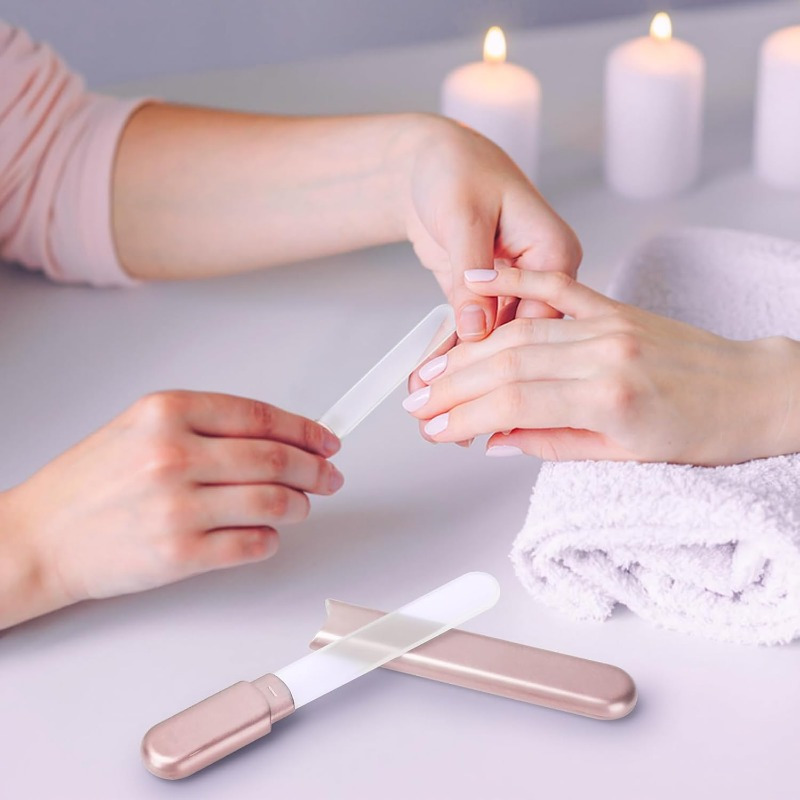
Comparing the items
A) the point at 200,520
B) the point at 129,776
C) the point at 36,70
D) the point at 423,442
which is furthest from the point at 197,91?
the point at 129,776

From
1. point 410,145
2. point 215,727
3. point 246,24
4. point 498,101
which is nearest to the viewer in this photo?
point 215,727

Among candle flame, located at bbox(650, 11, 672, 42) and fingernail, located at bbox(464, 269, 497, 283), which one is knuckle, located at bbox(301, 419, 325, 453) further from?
candle flame, located at bbox(650, 11, 672, 42)

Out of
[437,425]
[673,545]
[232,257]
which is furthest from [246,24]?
[673,545]

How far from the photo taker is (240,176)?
0.83 m

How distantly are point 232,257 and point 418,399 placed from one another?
0.85 feet

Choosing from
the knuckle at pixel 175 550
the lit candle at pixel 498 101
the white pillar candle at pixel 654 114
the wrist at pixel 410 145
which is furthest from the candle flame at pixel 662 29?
the knuckle at pixel 175 550

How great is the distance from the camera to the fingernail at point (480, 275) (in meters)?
0.64

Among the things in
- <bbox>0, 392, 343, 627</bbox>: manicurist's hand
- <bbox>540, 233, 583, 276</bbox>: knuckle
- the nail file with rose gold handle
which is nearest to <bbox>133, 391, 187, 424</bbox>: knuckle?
<bbox>0, 392, 343, 627</bbox>: manicurist's hand

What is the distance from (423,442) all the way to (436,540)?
3.6 inches

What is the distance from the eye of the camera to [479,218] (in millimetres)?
685

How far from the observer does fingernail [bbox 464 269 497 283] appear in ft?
2.09

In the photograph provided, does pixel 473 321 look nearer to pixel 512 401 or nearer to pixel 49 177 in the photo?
pixel 512 401

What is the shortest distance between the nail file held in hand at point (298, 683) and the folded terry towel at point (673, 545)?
0.13ft

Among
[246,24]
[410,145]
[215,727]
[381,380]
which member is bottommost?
[215,727]
